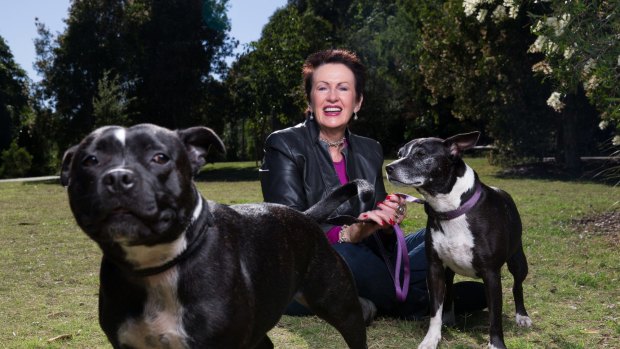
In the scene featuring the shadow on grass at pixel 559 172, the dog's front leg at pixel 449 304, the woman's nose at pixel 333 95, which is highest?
the woman's nose at pixel 333 95

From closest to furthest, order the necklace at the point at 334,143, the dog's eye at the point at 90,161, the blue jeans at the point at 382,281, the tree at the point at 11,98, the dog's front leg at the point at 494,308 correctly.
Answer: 1. the dog's eye at the point at 90,161
2. the dog's front leg at the point at 494,308
3. the blue jeans at the point at 382,281
4. the necklace at the point at 334,143
5. the tree at the point at 11,98

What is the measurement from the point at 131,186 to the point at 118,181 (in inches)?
1.6

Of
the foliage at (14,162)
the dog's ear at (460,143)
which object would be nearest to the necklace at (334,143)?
the dog's ear at (460,143)

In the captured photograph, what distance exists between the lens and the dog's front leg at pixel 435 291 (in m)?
4.41

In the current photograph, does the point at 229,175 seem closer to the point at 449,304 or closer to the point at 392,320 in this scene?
the point at 392,320

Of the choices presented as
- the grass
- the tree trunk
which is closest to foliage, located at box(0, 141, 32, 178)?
the grass

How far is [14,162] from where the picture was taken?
28922 millimetres

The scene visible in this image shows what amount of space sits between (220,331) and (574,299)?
4.19m

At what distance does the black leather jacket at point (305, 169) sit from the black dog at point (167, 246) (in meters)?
1.91

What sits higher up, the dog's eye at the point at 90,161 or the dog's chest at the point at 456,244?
the dog's eye at the point at 90,161

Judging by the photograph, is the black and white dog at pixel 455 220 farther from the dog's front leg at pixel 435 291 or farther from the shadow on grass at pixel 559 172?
the shadow on grass at pixel 559 172

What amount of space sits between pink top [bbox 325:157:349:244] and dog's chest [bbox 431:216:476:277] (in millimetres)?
739

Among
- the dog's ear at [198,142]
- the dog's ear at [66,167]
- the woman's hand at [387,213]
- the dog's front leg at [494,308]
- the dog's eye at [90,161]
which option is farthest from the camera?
the dog's front leg at [494,308]

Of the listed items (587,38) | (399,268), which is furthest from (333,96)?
(587,38)
